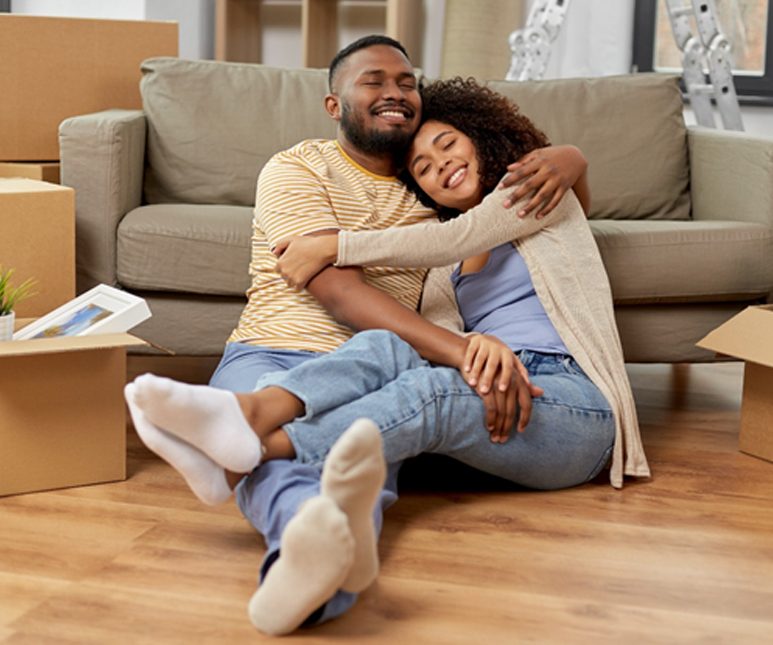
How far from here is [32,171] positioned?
2.72 meters

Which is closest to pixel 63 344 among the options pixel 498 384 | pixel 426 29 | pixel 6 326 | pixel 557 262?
pixel 6 326

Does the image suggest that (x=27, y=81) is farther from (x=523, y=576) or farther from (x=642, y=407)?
(x=523, y=576)

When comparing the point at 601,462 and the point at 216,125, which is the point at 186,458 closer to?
the point at 601,462

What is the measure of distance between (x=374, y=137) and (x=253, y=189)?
2.62 feet

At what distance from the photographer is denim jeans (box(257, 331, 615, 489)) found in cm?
169

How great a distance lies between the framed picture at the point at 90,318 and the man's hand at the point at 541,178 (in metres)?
0.67

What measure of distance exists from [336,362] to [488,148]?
1.71ft

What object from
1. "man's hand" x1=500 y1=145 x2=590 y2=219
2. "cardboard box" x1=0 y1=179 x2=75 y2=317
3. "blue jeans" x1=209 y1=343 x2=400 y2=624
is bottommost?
"blue jeans" x1=209 y1=343 x2=400 y2=624

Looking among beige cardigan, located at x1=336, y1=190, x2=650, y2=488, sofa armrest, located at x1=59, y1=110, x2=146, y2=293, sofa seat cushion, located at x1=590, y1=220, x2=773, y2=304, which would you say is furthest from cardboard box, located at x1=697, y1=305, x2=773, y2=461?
sofa armrest, located at x1=59, y1=110, x2=146, y2=293

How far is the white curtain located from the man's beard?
2263mm

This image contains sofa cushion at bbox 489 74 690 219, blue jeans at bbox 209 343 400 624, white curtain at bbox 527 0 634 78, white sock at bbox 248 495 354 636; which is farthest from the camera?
white curtain at bbox 527 0 634 78

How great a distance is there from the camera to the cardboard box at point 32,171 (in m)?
2.72

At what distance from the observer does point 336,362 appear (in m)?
1.74

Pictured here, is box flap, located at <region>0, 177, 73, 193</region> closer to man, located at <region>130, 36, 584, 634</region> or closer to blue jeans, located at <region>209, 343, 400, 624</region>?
man, located at <region>130, 36, 584, 634</region>
